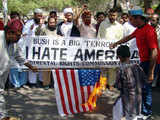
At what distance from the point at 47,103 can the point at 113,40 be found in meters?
2.20

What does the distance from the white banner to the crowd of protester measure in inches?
8.9

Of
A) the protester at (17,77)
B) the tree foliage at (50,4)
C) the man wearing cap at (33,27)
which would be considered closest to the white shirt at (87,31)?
the man wearing cap at (33,27)

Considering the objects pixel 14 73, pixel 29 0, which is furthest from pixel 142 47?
pixel 29 0

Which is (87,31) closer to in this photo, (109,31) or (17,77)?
(109,31)

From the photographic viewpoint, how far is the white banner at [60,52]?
20.5ft

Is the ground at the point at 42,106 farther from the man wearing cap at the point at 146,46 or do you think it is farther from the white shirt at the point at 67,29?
the white shirt at the point at 67,29

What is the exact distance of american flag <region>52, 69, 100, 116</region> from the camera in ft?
15.6

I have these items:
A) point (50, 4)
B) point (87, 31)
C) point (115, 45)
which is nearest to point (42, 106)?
point (115, 45)

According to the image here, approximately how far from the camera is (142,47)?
13.9 feet

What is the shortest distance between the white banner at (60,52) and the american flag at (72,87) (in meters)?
1.43

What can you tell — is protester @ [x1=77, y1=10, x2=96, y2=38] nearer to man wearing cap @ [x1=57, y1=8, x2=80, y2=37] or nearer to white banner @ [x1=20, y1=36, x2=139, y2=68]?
man wearing cap @ [x1=57, y1=8, x2=80, y2=37]

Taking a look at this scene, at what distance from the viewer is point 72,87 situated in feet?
15.8

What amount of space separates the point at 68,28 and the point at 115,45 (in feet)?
6.71

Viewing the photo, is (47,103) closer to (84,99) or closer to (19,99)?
(19,99)
